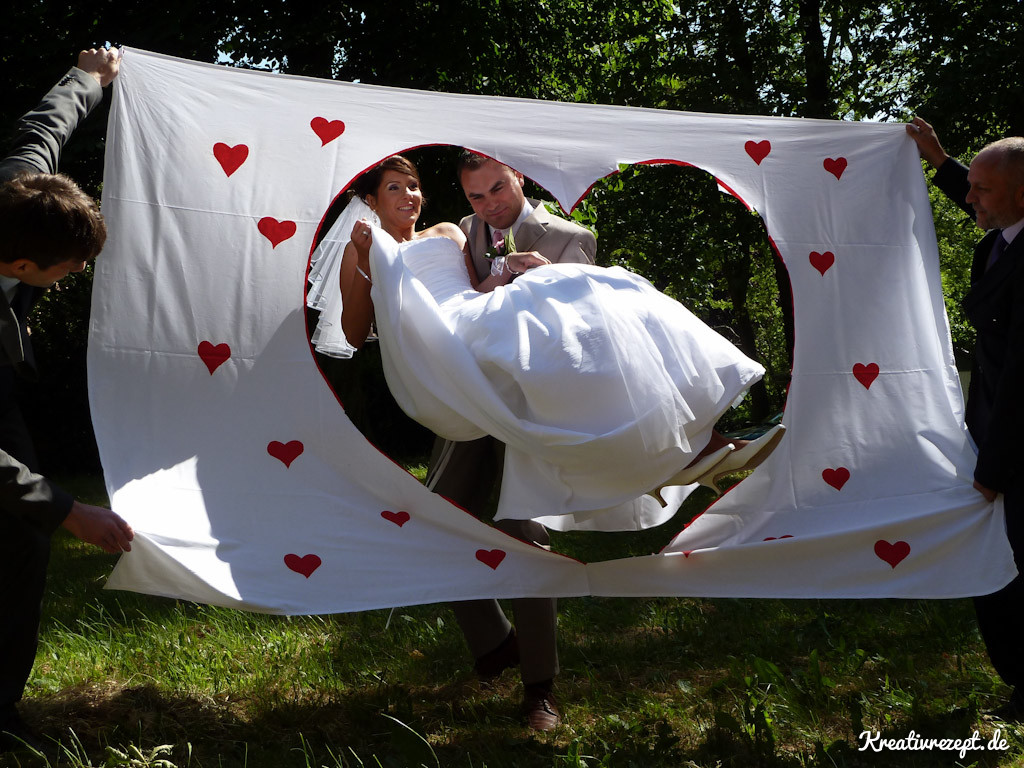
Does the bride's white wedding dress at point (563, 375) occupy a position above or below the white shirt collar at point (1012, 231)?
below

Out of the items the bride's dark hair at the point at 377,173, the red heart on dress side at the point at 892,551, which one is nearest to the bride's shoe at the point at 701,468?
the red heart on dress side at the point at 892,551

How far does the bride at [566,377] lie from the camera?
2789mm

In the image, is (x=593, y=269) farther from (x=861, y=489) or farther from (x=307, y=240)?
(x=861, y=489)

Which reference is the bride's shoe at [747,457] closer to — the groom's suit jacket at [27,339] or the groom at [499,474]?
the groom at [499,474]

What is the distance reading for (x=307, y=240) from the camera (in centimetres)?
322

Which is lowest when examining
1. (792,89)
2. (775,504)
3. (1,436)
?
(775,504)

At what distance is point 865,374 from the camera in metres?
3.47

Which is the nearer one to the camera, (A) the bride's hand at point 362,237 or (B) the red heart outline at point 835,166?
(A) the bride's hand at point 362,237

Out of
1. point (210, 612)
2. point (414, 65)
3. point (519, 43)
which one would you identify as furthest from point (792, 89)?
point (210, 612)

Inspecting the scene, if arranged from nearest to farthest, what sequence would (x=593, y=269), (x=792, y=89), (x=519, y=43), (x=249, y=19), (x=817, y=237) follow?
1. (x=593, y=269)
2. (x=817, y=237)
3. (x=249, y=19)
4. (x=792, y=89)
5. (x=519, y=43)

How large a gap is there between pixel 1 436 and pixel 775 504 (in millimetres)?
2552

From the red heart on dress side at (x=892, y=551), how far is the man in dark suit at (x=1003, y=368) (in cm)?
30

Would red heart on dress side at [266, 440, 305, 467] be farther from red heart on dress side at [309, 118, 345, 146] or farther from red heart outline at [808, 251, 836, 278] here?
red heart outline at [808, 251, 836, 278]

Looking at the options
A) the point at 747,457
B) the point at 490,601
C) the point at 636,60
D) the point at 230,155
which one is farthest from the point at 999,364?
the point at 636,60
